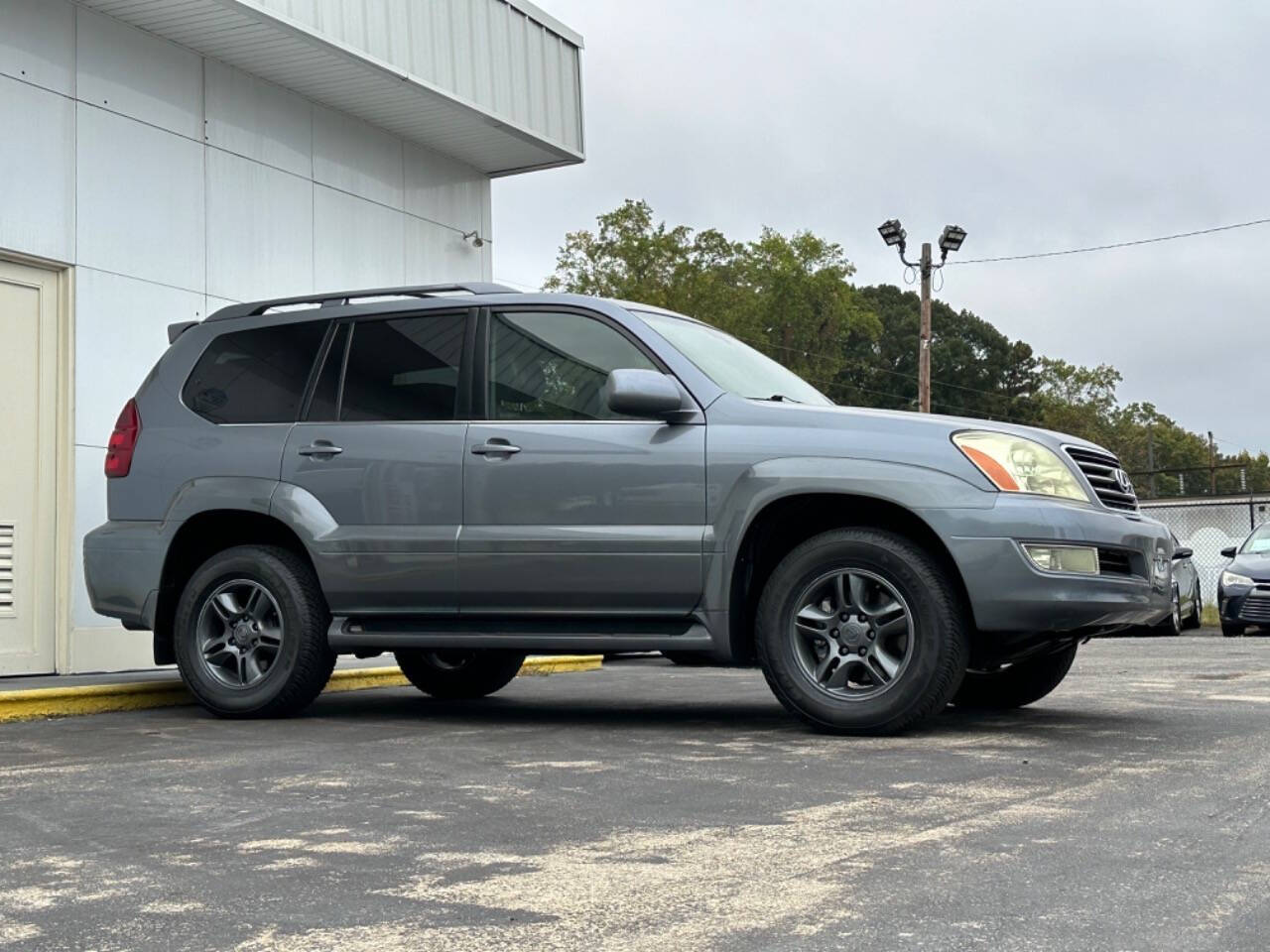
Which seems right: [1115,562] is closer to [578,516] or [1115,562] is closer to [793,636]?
[793,636]

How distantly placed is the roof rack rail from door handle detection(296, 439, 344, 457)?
30.1 inches

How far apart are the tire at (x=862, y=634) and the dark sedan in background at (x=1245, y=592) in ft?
40.5

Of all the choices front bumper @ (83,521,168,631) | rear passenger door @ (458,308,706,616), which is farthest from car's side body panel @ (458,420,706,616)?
front bumper @ (83,521,168,631)

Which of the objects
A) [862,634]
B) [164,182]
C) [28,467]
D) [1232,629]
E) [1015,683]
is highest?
[164,182]

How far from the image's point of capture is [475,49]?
42.5 feet

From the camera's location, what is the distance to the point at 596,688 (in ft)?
31.9

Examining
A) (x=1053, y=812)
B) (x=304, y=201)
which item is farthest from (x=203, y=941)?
(x=304, y=201)

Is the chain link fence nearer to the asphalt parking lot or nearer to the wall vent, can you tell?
the wall vent

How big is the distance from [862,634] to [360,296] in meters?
3.14

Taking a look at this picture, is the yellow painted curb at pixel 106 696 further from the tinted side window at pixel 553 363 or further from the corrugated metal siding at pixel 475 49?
the corrugated metal siding at pixel 475 49

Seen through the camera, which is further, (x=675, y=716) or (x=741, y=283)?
(x=741, y=283)

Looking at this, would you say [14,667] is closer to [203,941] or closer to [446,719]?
[446,719]

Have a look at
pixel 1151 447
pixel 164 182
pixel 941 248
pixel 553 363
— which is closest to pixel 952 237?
pixel 941 248

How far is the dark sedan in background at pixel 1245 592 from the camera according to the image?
57.0 ft
